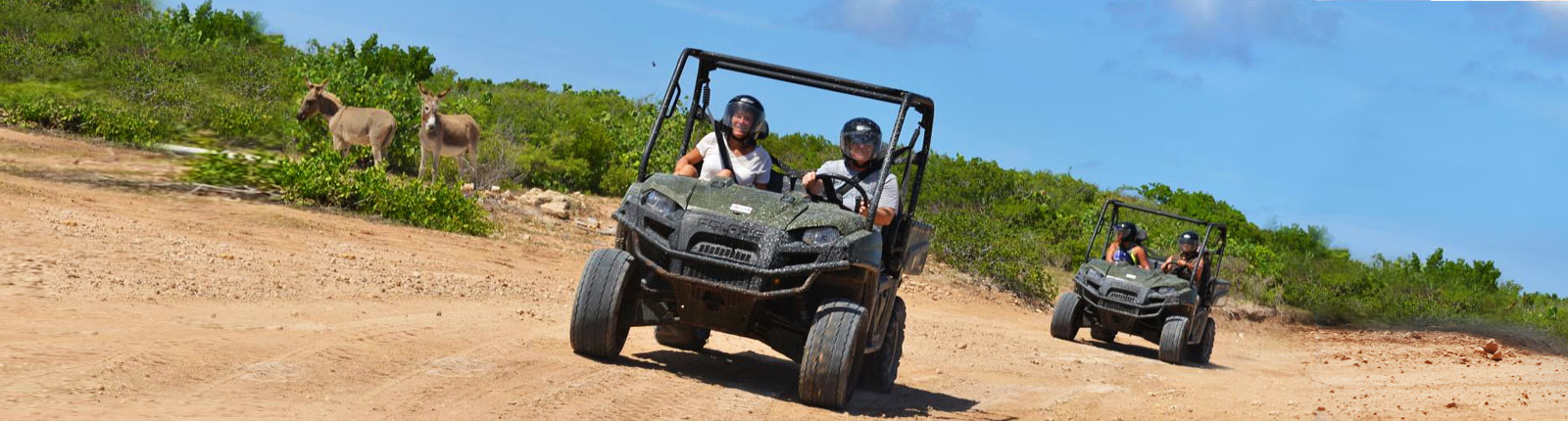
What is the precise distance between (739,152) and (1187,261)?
1073cm

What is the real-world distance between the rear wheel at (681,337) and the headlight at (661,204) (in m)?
1.76

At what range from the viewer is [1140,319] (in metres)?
17.5

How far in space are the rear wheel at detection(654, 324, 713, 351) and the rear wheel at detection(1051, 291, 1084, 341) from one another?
8417mm

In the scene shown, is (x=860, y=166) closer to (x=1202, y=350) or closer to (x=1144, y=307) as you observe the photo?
(x=1144, y=307)

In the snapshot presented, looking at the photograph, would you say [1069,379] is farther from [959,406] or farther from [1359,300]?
[1359,300]

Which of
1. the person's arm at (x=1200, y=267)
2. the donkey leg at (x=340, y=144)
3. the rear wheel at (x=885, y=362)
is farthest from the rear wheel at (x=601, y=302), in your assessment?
the donkey leg at (x=340, y=144)

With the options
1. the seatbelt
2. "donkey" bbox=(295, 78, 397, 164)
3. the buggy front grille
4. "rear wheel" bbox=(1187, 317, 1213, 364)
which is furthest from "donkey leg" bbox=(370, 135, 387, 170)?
the buggy front grille

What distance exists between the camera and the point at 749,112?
9250 millimetres

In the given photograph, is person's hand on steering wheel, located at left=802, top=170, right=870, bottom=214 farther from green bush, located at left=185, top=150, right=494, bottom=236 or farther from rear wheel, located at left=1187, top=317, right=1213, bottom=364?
green bush, located at left=185, top=150, right=494, bottom=236

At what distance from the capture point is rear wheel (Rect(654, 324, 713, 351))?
32.9 ft

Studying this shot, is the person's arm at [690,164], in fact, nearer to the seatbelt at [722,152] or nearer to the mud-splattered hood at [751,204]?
the seatbelt at [722,152]

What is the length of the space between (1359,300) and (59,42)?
27.9m

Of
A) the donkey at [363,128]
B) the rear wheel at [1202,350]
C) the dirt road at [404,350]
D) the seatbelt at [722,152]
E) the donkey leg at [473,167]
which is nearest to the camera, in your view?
the dirt road at [404,350]

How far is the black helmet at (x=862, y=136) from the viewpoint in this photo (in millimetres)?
9117
